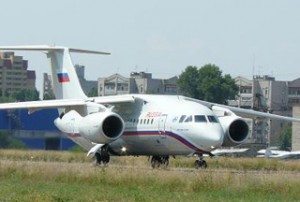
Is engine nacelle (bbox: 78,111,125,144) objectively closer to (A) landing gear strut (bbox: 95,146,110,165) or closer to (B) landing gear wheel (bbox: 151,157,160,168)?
(A) landing gear strut (bbox: 95,146,110,165)

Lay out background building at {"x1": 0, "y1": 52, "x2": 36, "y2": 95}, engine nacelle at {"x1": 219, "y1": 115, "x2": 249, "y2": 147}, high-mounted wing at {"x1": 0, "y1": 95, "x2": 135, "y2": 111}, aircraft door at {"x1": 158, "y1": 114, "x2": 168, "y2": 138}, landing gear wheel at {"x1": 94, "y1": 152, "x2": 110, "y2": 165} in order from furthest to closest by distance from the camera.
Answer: background building at {"x1": 0, "y1": 52, "x2": 36, "y2": 95}, high-mounted wing at {"x1": 0, "y1": 95, "x2": 135, "y2": 111}, landing gear wheel at {"x1": 94, "y1": 152, "x2": 110, "y2": 165}, engine nacelle at {"x1": 219, "y1": 115, "x2": 249, "y2": 147}, aircraft door at {"x1": 158, "y1": 114, "x2": 168, "y2": 138}

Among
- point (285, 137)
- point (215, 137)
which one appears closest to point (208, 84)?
point (285, 137)

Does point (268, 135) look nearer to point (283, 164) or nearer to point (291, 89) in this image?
point (291, 89)

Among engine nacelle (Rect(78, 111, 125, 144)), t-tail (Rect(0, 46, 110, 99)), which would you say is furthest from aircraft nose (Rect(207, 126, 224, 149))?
t-tail (Rect(0, 46, 110, 99))

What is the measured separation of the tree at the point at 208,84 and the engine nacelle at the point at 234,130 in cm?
6855

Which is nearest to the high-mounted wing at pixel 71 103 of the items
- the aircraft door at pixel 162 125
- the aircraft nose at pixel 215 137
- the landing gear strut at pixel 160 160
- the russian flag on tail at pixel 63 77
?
Answer: the aircraft door at pixel 162 125

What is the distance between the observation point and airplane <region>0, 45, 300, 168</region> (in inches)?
1423

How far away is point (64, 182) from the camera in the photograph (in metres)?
26.0

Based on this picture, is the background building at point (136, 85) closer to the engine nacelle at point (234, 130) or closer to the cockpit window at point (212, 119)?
the engine nacelle at point (234, 130)

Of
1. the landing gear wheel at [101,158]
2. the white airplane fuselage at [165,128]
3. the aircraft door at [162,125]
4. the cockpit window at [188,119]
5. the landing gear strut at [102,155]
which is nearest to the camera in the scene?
the white airplane fuselage at [165,128]

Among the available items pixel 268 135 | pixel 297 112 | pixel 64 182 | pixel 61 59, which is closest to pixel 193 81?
pixel 268 135

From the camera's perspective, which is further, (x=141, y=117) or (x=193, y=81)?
(x=193, y=81)

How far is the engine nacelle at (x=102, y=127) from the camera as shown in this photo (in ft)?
122

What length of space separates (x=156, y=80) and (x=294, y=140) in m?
52.3
